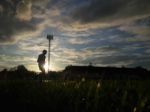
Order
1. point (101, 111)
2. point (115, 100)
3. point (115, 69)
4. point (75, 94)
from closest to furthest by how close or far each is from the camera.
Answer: point (101, 111), point (115, 100), point (75, 94), point (115, 69)

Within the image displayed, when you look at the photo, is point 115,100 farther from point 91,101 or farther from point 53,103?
point 53,103

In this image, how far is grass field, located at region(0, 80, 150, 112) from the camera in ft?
16.9

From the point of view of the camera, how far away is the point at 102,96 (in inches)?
232

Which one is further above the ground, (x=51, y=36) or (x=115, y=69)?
(x=51, y=36)

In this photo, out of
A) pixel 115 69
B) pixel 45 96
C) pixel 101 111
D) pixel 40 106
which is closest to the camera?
pixel 101 111

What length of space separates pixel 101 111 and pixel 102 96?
690mm

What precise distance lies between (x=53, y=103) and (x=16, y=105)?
1986 millimetres

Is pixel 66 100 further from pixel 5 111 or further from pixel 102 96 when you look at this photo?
pixel 5 111

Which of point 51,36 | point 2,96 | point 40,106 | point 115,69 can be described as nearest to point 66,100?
point 40,106

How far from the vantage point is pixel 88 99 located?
5891mm

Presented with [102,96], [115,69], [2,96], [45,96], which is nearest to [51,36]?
[115,69]

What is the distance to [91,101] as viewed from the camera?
5.75m

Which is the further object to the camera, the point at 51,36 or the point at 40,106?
the point at 51,36

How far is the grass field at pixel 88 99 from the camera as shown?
5.16 metres
